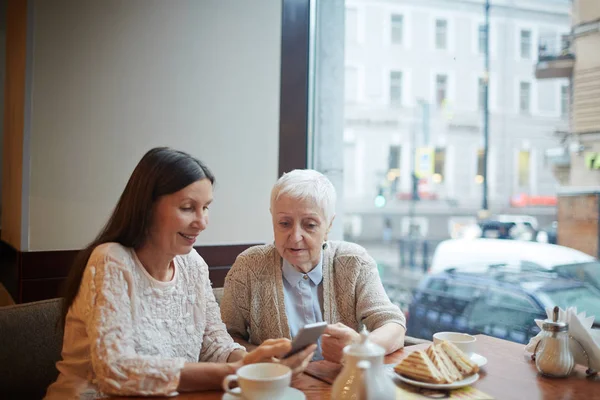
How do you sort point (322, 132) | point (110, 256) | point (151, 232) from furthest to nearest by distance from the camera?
1. point (322, 132)
2. point (151, 232)
3. point (110, 256)

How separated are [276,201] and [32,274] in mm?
1304

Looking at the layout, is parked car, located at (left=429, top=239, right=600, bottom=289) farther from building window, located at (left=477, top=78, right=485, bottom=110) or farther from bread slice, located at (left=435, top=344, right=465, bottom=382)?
building window, located at (left=477, top=78, right=485, bottom=110)

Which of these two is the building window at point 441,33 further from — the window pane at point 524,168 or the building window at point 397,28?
the window pane at point 524,168

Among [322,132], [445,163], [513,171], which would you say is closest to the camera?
[322,132]

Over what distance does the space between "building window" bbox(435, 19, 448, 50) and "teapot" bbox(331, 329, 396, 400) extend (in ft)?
27.5

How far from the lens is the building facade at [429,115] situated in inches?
240

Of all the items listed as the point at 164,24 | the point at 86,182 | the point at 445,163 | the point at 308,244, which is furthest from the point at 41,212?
the point at 445,163

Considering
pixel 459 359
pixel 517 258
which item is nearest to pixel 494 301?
pixel 517 258

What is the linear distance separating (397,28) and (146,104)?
8219 mm

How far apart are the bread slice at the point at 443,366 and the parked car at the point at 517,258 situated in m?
1.76

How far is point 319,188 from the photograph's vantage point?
1.92 m

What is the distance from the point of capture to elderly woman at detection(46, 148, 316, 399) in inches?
52.0

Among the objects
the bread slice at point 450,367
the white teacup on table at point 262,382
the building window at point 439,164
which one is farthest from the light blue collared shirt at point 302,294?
the building window at point 439,164

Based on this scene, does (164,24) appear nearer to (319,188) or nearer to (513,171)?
(319,188)
